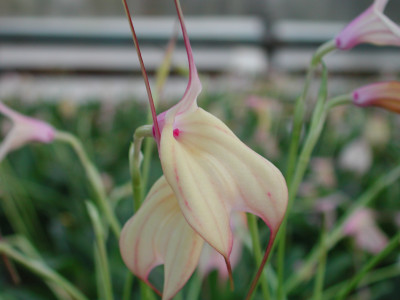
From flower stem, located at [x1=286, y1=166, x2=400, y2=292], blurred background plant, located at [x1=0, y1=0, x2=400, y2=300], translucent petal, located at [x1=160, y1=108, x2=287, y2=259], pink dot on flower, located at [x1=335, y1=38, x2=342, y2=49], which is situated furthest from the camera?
blurred background plant, located at [x1=0, y1=0, x2=400, y2=300]

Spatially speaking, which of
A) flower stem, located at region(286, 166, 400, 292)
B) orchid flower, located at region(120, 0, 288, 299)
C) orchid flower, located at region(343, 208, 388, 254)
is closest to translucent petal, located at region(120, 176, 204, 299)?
orchid flower, located at region(120, 0, 288, 299)

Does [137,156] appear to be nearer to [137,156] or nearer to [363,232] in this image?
[137,156]

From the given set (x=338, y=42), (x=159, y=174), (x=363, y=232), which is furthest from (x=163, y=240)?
(x=159, y=174)

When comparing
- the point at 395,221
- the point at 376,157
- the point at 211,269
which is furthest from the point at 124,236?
the point at 376,157

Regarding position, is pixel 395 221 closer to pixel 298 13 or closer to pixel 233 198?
pixel 233 198

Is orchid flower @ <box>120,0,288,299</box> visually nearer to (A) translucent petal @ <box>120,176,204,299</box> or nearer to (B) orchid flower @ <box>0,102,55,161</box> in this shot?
(A) translucent petal @ <box>120,176,204,299</box>

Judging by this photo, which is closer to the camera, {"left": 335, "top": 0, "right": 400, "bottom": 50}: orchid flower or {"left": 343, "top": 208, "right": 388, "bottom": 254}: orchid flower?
{"left": 335, "top": 0, "right": 400, "bottom": 50}: orchid flower

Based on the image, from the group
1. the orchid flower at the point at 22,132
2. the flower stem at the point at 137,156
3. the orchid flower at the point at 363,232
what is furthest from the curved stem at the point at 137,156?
the orchid flower at the point at 363,232
